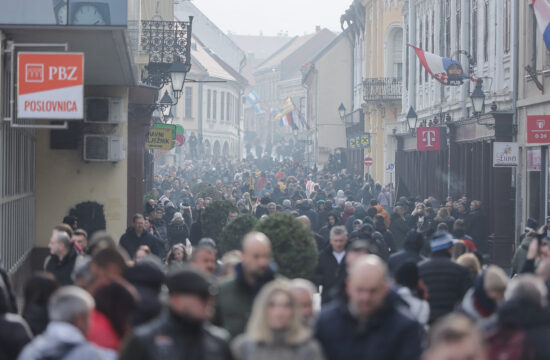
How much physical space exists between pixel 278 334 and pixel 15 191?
11007mm

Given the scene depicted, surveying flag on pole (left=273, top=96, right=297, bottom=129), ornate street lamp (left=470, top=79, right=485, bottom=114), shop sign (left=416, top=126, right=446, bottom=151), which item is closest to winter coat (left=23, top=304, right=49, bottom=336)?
ornate street lamp (left=470, top=79, right=485, bottom=114)

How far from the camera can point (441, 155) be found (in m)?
34.2

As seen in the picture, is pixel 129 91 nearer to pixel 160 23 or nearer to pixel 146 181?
pixel 160 23

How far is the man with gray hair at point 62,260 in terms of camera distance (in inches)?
395

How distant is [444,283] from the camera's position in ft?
30.2

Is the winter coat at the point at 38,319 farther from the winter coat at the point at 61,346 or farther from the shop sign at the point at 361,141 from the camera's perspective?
the shop sign at the point at 361,141

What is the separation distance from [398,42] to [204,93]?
41206 millimetres

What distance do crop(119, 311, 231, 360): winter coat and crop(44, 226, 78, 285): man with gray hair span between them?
4.86 metres

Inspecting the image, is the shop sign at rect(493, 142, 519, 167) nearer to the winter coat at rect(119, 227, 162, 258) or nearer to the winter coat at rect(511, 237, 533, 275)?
the winter coat at rect(511, 237, 533, 275)

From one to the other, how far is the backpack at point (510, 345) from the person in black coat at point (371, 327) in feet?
1.57

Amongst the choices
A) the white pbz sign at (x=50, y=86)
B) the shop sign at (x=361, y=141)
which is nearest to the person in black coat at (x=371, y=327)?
the white pbz sign at (x=50, y=86)

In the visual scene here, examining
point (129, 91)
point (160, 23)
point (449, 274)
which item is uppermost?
point (160, 23)

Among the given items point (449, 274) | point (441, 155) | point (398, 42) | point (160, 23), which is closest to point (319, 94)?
point (398, 42)

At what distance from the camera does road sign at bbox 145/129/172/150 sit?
26406mm
